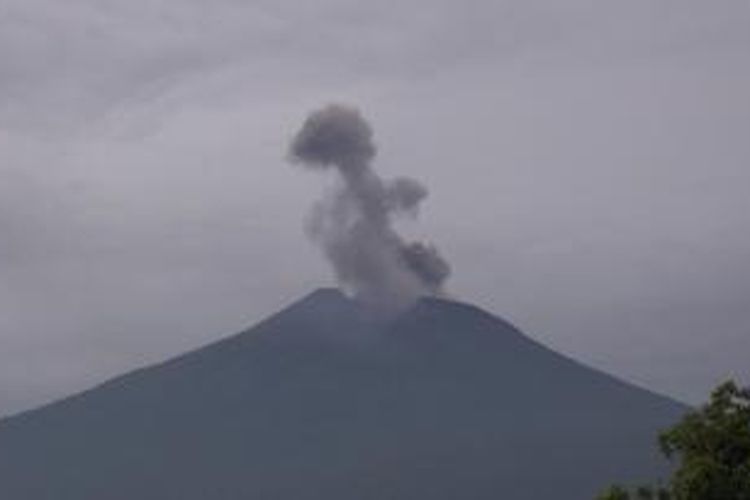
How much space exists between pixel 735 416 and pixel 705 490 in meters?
1.66

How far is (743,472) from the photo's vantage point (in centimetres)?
2350

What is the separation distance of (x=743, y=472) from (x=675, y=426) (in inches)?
66.6

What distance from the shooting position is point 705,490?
23.3 metres

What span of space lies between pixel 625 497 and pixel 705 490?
63.6 inches

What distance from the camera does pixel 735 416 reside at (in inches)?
963

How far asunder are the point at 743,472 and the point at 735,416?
47.3 inches

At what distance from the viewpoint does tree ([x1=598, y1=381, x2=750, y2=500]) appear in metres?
23.3

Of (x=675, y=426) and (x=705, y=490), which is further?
(x=675, y=426)

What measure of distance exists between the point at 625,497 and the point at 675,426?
1.36 m

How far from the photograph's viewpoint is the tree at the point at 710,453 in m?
23.3

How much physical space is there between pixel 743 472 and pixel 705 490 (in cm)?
67

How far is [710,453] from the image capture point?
24188 millimetres

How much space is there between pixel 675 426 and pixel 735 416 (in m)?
0.96
